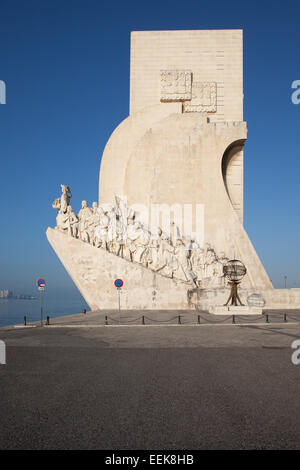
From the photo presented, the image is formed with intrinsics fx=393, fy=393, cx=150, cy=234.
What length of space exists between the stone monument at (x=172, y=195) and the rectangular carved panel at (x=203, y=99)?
0.05 metres

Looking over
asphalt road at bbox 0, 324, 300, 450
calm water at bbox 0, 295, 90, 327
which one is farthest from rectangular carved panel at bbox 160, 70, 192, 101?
asphalt road at bbox 0, 324, 300, 450

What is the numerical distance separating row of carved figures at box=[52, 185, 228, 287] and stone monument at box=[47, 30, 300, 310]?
42 millimetres

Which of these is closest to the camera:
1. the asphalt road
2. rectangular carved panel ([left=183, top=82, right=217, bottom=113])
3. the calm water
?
the asphalt road

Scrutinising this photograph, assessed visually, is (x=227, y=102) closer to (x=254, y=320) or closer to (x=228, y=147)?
(x=228, y=147)

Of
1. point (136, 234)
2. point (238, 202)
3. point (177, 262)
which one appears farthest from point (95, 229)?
point (238, 202)

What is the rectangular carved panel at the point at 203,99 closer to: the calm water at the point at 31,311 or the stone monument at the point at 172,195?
the stone monument at the point at 172,195

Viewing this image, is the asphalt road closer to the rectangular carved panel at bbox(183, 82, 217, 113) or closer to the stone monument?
the stone monument

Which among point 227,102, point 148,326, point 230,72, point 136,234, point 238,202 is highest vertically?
point 230,72

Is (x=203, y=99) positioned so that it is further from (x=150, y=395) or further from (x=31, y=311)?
(x=31, y=311)

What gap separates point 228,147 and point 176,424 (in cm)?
1773

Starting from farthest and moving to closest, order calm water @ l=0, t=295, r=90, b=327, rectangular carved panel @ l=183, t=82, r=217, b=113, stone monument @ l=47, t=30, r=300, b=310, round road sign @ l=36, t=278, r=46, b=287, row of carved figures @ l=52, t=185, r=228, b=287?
1. calm water @ l=0, t=295, r=90, b=327
2. rectangular carved panel @ l=183, t=82, r=217, b=113
3. row of carved figures @ l=52, t=185, r=228, b=287
4. stone monument @ l=47, t=30, r=300, b=310
5. round road sign @ l=36, t=278, r=46, b=287

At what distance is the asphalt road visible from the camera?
2.91 metres

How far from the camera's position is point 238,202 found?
67.7 feet

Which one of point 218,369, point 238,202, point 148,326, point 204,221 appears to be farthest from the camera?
point 238,202
